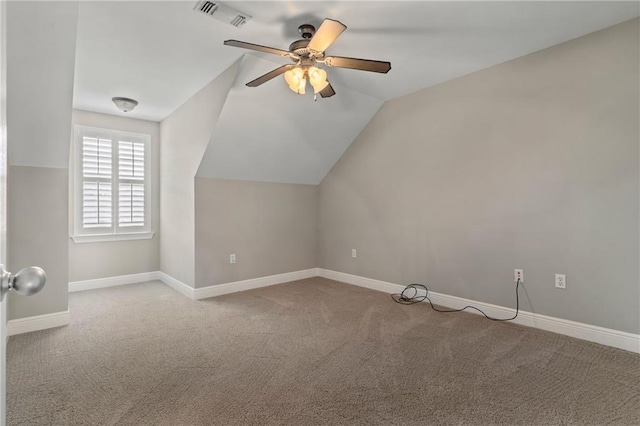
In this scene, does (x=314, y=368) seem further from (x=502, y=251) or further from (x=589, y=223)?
(x=589, y=223)

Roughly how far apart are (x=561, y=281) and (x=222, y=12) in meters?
3.48

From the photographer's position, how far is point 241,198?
4293 millimetres

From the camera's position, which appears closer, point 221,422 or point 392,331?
point 221,422

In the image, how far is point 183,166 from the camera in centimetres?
416

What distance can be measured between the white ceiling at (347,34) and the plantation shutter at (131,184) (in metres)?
1.30

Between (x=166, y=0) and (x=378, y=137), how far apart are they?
2.80m

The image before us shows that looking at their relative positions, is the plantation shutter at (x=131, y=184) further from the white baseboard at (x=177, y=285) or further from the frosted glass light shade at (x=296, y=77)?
the frosted glass light shade at (x=296, y=77)

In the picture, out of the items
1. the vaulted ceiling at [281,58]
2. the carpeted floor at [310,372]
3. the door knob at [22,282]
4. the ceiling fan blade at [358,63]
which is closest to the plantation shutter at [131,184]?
the vaulted ceiling at [281,58]

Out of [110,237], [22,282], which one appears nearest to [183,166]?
[110,237]

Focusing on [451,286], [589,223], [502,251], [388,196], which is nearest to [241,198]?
[388,196]

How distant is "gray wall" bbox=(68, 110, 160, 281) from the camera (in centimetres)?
427

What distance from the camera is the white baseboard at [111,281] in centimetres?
425

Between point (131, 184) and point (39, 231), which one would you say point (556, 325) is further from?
point (131, 184)

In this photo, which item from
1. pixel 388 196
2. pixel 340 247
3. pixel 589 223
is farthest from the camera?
pixel 340 247
